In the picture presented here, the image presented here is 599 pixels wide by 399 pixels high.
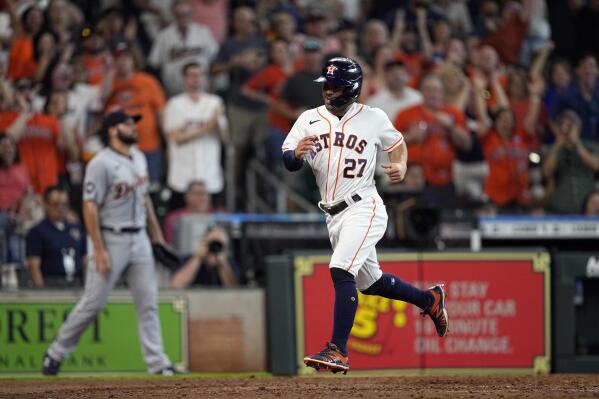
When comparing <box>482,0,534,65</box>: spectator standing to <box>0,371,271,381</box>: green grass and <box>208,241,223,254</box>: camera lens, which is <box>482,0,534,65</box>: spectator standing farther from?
<box>0,371,271,381</box>: green grass

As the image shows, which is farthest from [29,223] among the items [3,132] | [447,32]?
[447,32]

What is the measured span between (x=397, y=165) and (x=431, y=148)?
19.9 ft

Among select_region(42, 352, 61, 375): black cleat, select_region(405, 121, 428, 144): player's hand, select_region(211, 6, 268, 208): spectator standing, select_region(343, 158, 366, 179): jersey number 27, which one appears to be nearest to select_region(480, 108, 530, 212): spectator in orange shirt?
select_region(405, 121, 428, 144): player's hand

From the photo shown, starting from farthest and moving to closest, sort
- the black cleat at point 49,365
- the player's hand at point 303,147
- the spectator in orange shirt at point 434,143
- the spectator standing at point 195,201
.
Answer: the spectator in orange shirt at point 434,143
the spectator standing at point 195,201
the black cleat at point 49,365
the player's hand at point 303,147

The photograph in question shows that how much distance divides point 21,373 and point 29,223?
1967 mm

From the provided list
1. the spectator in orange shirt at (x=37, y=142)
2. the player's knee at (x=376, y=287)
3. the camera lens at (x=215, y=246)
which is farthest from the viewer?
the spectator in orange shirt at (x=37, y=142)

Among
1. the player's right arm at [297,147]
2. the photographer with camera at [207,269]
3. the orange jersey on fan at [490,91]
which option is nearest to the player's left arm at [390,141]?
the player's right arm at [297,147]

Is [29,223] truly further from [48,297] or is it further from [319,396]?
[319,396]

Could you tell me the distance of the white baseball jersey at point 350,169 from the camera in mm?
7543

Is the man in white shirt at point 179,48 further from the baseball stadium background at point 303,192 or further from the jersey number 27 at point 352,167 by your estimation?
the jersey number 27 at point 352,167

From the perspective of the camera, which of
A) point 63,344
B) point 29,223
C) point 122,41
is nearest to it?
point 63,344

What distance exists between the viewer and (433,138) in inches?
534

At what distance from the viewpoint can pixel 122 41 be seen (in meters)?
14.2

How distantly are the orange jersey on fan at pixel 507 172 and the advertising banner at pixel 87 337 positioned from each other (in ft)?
14.7
